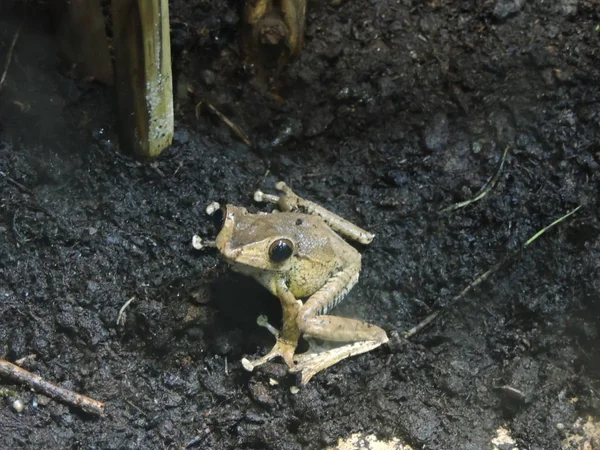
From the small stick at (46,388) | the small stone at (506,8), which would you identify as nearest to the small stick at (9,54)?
the small stick at (46,388)

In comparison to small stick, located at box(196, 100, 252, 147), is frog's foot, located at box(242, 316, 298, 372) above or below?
below

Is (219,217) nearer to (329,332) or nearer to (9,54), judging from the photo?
(329,332)

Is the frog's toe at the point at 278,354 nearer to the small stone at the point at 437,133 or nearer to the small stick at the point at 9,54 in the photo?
the small stone at the point at 437,133

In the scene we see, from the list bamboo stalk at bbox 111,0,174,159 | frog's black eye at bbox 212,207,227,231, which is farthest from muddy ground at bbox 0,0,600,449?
frog's black eye at bbox 212,207,227,231

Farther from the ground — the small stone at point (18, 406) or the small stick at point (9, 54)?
the small stick at point (9, 54)

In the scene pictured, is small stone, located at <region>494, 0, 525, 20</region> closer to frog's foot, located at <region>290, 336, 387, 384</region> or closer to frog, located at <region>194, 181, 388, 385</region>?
frog, located at <region>194, 181, 388, 385</region>

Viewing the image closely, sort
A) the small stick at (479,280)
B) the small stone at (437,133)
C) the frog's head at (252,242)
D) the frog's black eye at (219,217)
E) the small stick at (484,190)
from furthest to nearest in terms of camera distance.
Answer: the small stone at (437,133) → the small stick at (484,190) → the small stick at (479,280) → the frog's black eye at (219,217) → the frog's head at (252,242)
